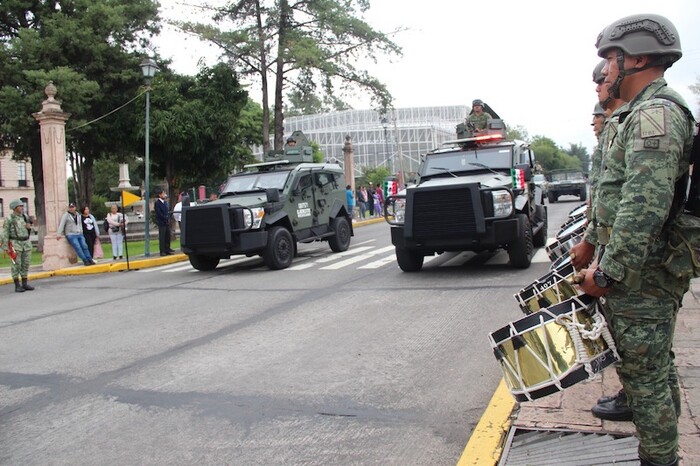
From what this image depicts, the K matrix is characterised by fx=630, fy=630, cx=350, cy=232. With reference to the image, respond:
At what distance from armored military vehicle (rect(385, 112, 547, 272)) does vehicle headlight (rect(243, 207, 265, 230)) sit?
279cm

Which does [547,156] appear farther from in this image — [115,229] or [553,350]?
[553,350]

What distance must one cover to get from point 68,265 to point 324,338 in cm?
1179

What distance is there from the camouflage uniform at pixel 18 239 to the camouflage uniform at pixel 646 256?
11296 millimetres

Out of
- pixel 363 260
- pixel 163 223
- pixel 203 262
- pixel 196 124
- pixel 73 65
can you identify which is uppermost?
pixel 73 65

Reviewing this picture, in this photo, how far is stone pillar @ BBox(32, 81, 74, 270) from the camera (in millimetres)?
15750

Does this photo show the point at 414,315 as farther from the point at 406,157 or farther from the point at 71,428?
the point at 406,157

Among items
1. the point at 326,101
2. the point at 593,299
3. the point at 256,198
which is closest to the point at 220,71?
the point at 326,101

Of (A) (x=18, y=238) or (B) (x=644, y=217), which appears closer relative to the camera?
(B) (x=644, y=217)

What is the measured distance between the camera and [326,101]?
2764 centimetres

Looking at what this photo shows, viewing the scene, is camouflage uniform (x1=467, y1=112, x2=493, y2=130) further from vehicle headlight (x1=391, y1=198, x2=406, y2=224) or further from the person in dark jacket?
the person in dark jacket

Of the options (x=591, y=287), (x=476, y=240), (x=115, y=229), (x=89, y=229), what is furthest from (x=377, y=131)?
(x=591, y=287)

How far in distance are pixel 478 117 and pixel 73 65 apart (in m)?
15.8

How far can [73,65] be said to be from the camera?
2233 cm

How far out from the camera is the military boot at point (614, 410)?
365 cm
